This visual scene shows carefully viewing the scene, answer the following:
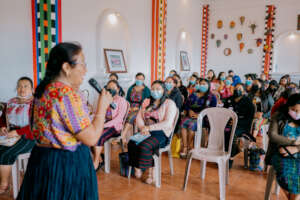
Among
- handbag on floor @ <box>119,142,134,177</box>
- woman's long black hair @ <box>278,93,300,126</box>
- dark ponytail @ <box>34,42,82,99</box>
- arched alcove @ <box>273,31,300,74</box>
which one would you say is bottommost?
handbag on floor @ <box>119,142,134,177</box>

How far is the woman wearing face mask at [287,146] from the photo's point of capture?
2.33m

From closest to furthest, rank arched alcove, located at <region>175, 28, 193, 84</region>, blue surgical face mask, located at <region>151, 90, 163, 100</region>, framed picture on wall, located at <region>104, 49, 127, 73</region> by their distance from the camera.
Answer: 1. blue surgical face mask, located at <region>151, 90, 163, 100</region>
2. framed picture on wall, located at <region>104, 49, 127, 73</region>
3. arched alcove, located at <region>175, 28, 193, 84</region>

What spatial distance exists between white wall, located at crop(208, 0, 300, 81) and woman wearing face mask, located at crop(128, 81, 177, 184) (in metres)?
7.38

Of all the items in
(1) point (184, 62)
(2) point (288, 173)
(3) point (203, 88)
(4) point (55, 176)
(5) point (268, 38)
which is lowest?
(2) point (288, 173)

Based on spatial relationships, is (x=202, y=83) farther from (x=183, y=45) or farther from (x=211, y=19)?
(x=211, y=19)

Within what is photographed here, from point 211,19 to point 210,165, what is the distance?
8015 mm

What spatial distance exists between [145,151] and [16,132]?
4.49 ft

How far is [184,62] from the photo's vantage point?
30.5 feet

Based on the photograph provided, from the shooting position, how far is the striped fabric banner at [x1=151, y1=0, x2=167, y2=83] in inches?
289

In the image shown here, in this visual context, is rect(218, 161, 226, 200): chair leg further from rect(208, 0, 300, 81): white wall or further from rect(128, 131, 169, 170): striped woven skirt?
rect(208, 0, 300, 81): white wall

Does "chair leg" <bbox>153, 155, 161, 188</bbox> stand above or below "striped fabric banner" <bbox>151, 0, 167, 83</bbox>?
below

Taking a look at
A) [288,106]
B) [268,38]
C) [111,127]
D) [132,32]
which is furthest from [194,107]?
[268,38]

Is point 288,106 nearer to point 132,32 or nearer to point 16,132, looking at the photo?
point 16,132

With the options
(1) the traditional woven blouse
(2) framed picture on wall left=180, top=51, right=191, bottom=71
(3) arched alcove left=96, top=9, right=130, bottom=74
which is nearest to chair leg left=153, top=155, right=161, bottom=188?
(1) the traditional woven blouse
